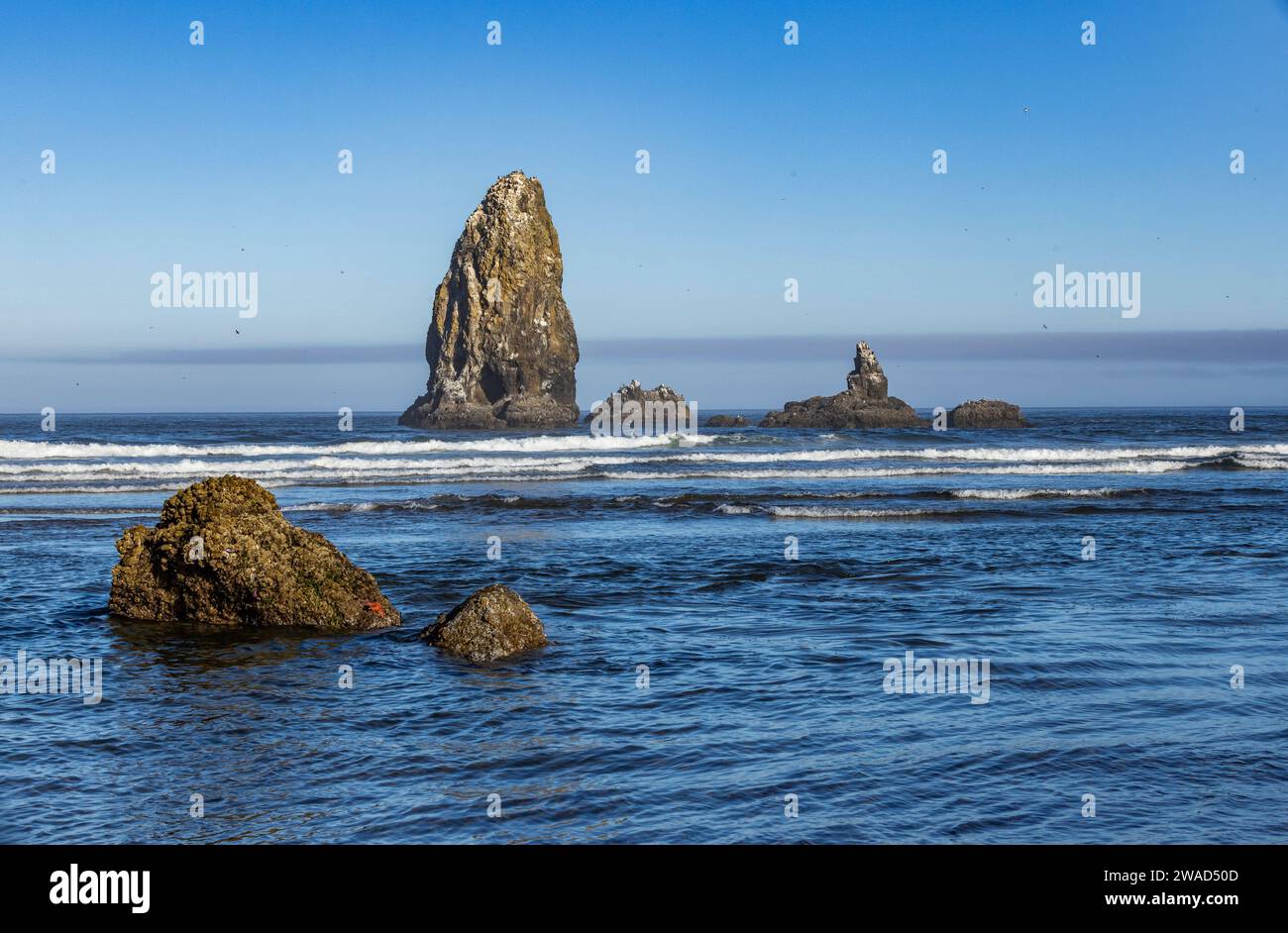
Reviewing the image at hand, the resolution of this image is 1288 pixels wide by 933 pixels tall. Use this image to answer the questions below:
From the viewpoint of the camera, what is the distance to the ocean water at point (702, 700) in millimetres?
6266

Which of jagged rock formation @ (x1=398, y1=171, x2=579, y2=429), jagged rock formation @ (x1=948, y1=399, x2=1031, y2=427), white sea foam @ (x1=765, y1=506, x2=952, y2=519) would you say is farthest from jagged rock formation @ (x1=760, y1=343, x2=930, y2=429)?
white sea foam @ (x1=765, y1=506, x2=952, y2=519)

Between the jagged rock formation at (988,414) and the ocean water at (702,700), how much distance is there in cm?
6356

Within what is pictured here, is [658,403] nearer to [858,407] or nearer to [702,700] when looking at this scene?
[858,407]

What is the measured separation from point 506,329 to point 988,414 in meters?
46.6

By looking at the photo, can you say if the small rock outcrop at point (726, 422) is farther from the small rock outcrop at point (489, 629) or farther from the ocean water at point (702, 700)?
the small rock outcrop at point (489, 629)

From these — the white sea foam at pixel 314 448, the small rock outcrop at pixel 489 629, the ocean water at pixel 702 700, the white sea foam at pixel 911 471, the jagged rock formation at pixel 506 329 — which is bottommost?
the ocean water at pixel 702 700

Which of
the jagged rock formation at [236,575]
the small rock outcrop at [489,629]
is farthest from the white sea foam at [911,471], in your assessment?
the small rock outcrop at [489,629]

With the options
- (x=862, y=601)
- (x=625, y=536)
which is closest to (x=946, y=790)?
(x=862, y=601)

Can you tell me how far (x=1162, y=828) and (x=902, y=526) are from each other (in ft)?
55.1

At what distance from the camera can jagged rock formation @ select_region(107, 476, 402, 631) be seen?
1213 centimetres

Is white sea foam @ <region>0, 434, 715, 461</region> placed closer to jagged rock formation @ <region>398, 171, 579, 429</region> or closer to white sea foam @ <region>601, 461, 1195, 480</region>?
white sea foam @ <region>601, 461, 1195, 480</region>
